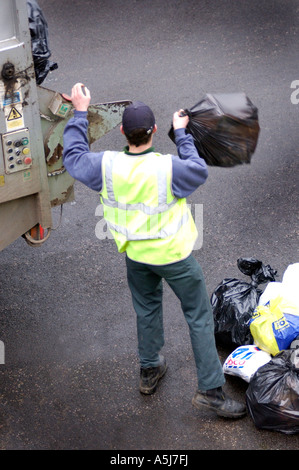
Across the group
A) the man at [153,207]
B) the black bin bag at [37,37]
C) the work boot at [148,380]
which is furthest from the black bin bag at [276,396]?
the black bin bag at [37,37]

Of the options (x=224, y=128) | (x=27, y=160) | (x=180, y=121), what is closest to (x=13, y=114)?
(x=27, y=160)

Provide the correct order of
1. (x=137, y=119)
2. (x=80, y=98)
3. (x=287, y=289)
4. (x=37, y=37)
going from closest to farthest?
(x=137, y=119) < (x=80, y=98) < (x=37, y=37) < (x=287, y=289)

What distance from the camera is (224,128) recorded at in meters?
3.84

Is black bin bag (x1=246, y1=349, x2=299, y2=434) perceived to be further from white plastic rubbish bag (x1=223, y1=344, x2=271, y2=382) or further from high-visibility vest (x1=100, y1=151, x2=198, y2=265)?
high-visibility vest (x1=100, y1=151, x2=198, y2=265)

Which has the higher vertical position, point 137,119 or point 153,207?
point 137,119

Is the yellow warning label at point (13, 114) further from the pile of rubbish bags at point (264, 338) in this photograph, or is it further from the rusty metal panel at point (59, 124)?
the pile of rubbish bags at point (264, 338)

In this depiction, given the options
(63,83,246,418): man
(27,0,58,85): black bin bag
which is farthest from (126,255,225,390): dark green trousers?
(27,0,58,85): black bin bag

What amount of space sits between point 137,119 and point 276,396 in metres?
1.60

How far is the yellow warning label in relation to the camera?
3.76 m

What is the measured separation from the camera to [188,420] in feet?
13.2

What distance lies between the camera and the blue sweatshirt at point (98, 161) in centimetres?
351

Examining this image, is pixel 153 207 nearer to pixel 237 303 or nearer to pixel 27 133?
pixel 27 133

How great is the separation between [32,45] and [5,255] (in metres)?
1.95

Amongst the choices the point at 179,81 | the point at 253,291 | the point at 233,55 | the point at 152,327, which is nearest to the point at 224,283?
the point at 253,291
